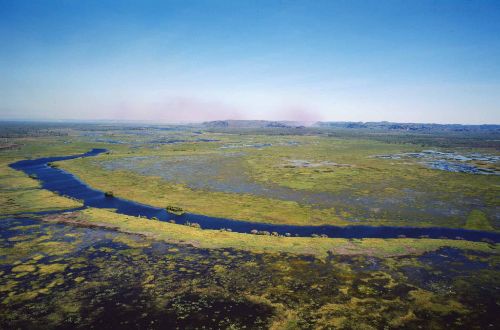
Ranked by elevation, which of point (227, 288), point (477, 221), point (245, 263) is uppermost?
point (477, 221)

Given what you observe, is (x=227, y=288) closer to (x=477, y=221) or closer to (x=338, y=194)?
(x=338, y=194)

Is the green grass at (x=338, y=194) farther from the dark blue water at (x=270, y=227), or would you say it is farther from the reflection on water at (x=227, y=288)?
the reflection on water at (x=227, y=288)

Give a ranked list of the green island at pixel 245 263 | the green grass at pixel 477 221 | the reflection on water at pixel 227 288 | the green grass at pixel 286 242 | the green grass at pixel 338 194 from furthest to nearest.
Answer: the green grass at pixel 338 194 < the green grass at pixel 477 221 < the green grass at pixel 286 242 < the green island at pixel 245 263 < the reflection on water at pixel 227 288

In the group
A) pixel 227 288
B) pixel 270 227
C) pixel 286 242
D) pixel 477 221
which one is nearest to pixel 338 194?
pixel 477 221

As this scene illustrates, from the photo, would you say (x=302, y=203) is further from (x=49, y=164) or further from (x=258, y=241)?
(x=49, y=164)

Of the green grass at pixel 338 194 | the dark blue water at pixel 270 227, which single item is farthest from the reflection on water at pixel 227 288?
the green grass at pixel 338 194

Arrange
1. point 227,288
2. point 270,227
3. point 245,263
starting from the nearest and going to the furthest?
point 227,288 → point 245,263 → point 270,227

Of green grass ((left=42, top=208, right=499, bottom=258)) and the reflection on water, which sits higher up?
green grass ((left=42, top=208, right=499, bottom=258))

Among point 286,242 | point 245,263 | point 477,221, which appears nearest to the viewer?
point 245,263

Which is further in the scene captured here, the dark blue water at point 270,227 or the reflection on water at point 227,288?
the dark blue water at point 270,227

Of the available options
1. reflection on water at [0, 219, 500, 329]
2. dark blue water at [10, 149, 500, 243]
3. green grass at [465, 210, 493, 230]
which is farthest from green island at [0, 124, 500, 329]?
dark blue water at [10, 149, 500, 243]

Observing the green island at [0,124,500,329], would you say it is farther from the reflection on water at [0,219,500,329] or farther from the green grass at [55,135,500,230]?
the green grass at [55,135,500,230]
